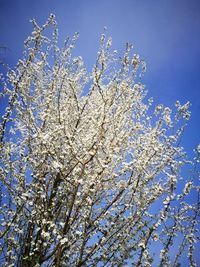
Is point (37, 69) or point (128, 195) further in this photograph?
point (37, 69)

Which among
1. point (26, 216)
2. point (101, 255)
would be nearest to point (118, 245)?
point (101, 255)

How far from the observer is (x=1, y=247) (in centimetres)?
633

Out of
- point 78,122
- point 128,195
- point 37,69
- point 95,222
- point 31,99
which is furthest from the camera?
point 37,69

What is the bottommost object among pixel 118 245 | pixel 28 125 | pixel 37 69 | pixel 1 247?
pixel 1 247

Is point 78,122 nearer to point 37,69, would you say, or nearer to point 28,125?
point 28,125

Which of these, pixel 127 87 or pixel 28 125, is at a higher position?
pixel 127 87

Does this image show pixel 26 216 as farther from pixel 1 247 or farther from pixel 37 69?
pixel 37 69

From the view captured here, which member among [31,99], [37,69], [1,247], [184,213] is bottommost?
[1,247]

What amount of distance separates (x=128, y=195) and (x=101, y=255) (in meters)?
1.63

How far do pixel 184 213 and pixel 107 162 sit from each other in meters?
1.95

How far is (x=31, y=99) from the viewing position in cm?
848

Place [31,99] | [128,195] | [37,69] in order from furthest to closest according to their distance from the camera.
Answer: [37,69], [31,99], [128,195]

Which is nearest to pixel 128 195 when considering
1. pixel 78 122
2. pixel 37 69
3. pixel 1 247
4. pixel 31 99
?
pixel 78 122

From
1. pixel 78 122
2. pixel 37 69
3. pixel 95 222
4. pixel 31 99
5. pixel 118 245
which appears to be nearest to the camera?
pixel 95 222
